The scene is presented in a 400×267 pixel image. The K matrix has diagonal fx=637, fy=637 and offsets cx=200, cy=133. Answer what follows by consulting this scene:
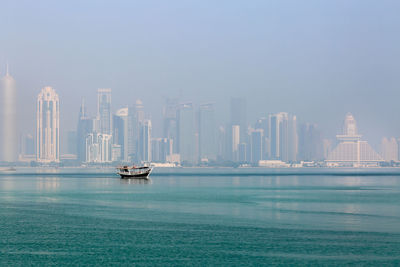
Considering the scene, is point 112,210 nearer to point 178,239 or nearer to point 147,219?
point 147,219

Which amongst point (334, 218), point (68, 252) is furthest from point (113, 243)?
point (334, 218)

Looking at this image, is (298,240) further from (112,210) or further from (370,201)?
(370,201)

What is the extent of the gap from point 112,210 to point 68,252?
3409 cm

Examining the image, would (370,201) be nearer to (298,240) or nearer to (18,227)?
(298,240)

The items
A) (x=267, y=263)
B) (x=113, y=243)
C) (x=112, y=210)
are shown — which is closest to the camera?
(x=267, y=263)

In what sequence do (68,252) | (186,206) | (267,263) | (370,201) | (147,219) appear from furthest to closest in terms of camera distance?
(370,201) → (186,206) → (147,219) → (68,252) → (267,263)

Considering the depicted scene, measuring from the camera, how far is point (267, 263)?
4547 cm

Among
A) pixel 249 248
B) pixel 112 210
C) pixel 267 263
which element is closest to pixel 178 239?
pixel 249 248

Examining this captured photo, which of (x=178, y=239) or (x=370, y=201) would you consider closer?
(x=178, y=239)

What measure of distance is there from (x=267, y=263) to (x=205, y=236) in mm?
12960

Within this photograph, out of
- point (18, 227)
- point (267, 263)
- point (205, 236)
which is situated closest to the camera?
point (267, 263)

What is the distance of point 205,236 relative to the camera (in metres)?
57.7

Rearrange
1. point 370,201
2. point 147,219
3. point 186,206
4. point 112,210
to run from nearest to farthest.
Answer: point 147,219
point 112,210
point 186,206
point 370,201

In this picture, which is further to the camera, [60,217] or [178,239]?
[60,217]
